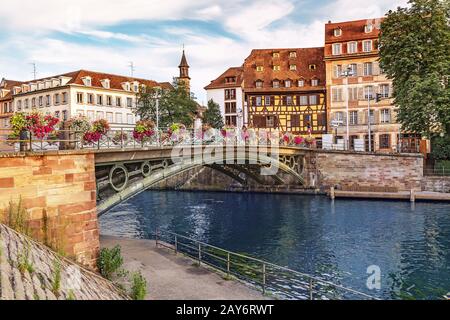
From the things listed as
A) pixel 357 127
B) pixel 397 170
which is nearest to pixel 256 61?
pixel 357 127

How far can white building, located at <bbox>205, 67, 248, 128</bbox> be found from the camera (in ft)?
212

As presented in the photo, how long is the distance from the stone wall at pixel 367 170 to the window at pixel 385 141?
43.8ft

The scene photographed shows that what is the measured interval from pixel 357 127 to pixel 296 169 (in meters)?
15.7

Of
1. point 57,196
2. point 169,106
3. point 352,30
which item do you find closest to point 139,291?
point 57,196

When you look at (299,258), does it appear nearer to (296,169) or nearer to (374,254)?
(374,254)

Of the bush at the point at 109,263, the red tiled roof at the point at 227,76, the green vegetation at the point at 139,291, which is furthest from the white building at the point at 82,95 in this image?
the green vegetation at the point at 139,291

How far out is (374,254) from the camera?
20891mm

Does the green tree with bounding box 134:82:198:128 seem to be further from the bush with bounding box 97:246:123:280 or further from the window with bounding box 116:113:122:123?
the bush with bounding box 97:246:123:280

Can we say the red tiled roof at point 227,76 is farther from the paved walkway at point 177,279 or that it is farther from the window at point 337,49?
the paved walkway at point 177,279

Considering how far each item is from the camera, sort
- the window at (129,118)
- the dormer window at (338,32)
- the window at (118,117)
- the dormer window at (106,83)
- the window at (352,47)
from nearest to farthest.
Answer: the window at (352,47) < the dormer window at (338,32) < the dormer window at (106,83) < the window at (118,117) < the window at (129,118)

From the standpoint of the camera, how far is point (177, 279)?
13867 mm

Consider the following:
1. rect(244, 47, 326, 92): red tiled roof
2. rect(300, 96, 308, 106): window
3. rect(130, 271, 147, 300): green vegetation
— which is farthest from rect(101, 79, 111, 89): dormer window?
rect(130, 271, 147, 300): green vegetation

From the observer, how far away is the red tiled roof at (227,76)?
6494 centimetres

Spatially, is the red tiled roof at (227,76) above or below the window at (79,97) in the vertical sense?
above
